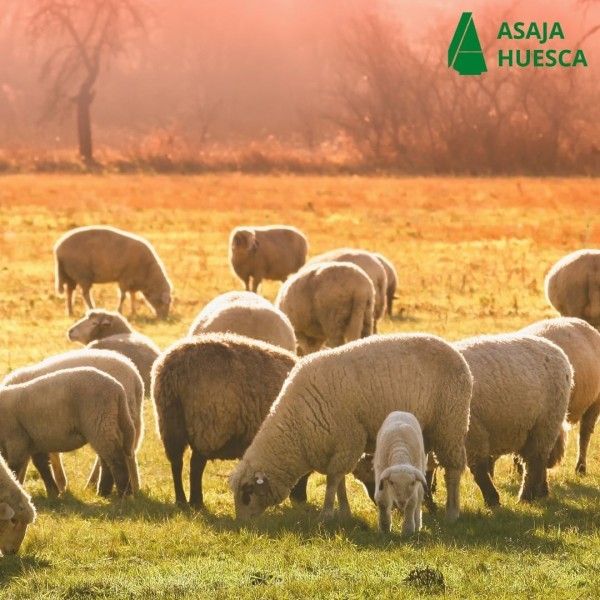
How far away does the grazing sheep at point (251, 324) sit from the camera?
12125 mm

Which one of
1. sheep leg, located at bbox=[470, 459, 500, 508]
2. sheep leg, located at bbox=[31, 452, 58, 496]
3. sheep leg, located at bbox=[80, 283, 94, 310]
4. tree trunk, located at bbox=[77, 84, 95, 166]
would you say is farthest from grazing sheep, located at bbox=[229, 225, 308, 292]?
tree trunk, located at bbox=[77, 84, 95, 166]

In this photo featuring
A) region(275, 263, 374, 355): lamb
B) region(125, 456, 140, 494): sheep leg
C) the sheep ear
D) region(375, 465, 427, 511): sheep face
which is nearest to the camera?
region(375, 465, 427, 511): sheep face

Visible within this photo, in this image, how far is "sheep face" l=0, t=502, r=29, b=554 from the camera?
8.04 metres

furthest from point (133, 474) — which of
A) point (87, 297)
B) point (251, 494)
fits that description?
point (87, 297)

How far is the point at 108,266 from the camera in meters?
21.6

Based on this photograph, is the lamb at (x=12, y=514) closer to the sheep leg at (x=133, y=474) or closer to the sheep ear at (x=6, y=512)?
the sheep ear at (x=6, y=512)

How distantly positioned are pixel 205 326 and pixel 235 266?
10814 millimetres

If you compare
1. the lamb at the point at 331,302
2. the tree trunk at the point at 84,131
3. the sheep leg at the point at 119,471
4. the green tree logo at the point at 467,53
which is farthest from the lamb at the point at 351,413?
the green tree logo at the point at 467,53

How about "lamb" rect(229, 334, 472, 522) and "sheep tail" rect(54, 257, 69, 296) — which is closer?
"lamb" rect(229, 334, 472, 522)

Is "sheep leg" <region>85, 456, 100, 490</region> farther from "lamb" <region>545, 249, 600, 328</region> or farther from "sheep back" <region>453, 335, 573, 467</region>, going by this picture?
"lamb" <region>545, 249, 600, 328</region>

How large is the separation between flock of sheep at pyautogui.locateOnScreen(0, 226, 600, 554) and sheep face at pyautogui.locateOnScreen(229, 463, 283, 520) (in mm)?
10

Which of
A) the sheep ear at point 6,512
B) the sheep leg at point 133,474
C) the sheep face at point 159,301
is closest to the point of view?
the sheep ear at point 6,512

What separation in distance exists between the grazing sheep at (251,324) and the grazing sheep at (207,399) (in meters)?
2.28

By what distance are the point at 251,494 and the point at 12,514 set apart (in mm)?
1795
